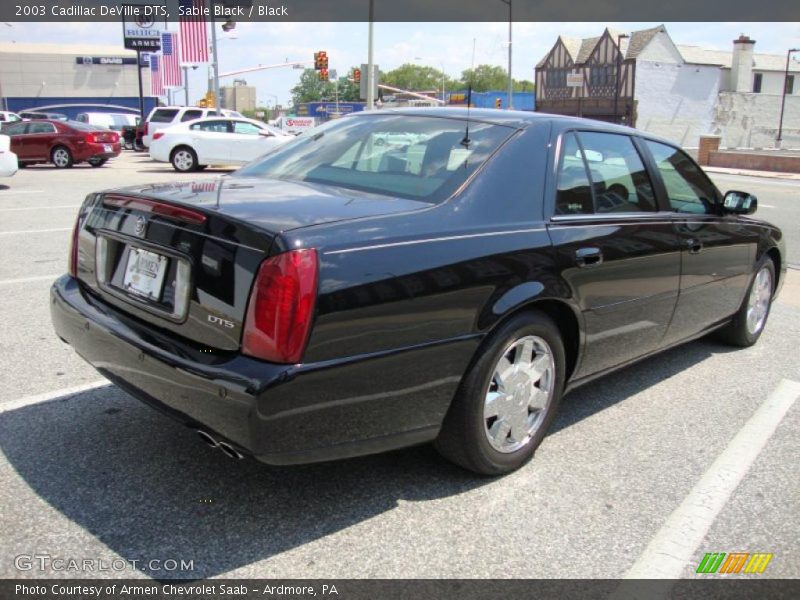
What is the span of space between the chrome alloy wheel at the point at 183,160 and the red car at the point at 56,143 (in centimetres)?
269

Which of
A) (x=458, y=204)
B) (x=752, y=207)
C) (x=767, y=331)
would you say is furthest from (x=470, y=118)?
(x=767, y=331)

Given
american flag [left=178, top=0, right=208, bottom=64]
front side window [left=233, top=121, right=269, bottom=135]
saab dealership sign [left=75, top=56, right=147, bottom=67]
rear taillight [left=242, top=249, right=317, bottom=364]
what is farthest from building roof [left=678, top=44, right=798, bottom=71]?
rear taillight [left=242, top=249, right=317, bottom=364]

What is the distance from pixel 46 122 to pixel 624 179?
20.9 m

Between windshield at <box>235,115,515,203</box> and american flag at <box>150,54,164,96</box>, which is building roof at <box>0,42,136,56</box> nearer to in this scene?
american flag at <box>150,54,164,96</box>

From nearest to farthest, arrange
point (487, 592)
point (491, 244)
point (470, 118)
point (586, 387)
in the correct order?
point (487, 592) → point (491, 244) → point (470, 118) → point (586, 387)

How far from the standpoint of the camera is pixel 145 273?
282 cm

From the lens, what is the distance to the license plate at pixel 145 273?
2.74 m

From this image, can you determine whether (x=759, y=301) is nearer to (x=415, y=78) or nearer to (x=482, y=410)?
(x=482, y=410)

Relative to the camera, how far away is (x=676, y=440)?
12.0 feet

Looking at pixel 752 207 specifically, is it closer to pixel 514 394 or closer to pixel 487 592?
pixel 514 394

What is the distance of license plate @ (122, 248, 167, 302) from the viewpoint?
2740 millimetres

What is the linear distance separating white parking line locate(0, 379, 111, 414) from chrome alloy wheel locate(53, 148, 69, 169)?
1930cm

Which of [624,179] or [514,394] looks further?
[624,179]

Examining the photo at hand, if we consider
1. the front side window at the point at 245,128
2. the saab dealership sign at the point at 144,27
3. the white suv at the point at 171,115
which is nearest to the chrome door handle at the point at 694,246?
the front side window at the point at 245,128
